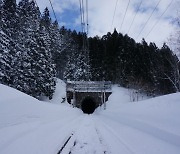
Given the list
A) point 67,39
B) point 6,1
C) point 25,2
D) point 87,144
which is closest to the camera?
point 87,144

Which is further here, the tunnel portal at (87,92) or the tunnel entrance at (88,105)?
the tunnel entrance at (88,105)

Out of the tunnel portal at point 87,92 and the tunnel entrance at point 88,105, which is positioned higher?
the tunnel portal at point 87,92

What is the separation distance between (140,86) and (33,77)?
25.1 meters

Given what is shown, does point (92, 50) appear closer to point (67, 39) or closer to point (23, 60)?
point (67, 39)

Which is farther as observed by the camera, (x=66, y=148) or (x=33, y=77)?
(x=33, y=77)

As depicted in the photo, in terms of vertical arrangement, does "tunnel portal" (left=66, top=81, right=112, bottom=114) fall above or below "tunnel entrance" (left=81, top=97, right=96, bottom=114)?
above

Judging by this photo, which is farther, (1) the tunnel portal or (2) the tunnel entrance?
(2) the tunnel entrance

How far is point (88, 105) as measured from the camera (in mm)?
54344

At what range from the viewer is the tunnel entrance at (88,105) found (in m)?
51.6

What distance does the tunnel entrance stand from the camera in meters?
51.6

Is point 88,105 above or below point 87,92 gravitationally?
below

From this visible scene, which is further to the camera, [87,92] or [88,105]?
[88,105]

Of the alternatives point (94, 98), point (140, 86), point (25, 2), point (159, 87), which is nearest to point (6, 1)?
point (25, 2)

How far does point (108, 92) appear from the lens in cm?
4972
